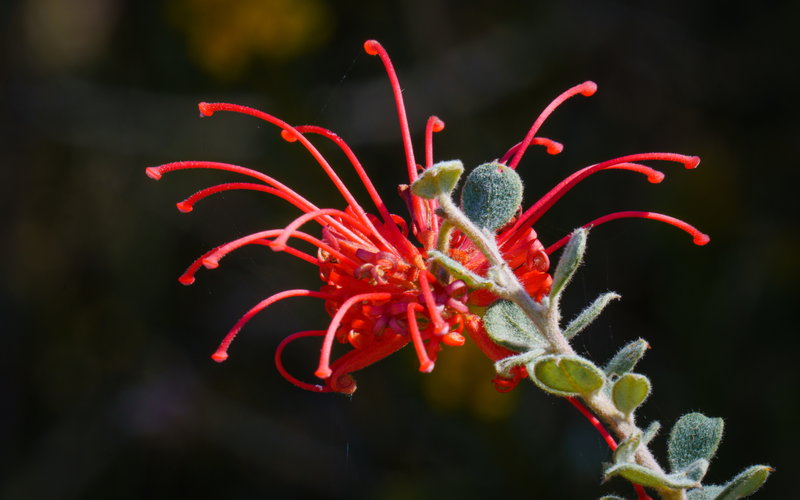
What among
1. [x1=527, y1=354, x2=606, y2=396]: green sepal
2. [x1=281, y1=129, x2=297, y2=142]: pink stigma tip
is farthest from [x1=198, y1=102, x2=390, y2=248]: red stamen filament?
[x1=527, y1=354, x2=606, y2=396]: green sepal

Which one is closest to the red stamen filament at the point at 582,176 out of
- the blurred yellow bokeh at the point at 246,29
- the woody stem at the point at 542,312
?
the woody stem at the point at 542,312

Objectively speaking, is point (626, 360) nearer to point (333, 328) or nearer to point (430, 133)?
point (333, 328)

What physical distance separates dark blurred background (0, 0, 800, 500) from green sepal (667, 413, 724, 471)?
5.68ft

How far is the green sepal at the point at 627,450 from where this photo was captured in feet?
2.72

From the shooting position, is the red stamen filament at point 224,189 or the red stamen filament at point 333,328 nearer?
the red stamen filament at point 333,328

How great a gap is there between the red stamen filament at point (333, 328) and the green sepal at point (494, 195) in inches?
5.8

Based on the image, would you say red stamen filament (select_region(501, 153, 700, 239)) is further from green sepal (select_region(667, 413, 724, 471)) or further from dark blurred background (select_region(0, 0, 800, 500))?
dark blurred background (select_region(0, 0, 800, 500))

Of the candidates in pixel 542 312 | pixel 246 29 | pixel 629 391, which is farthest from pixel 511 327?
pixel 246 29

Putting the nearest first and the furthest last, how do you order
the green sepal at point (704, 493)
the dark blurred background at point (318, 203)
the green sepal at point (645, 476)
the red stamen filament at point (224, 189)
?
the green sepal at point (645, 476), the green sepal at point (704, 493), the red stamen filament at point (224, 189), the dark blurred background at point (318, 203)

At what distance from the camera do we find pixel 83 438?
3578mm

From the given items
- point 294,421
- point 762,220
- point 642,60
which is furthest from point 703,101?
point 294,421

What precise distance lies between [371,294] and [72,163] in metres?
3.48

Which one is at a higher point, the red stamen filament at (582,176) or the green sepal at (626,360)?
the red stamen filament at (582,176)

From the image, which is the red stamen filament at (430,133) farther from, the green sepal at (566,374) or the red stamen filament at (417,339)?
the green sepal at (566,374)
